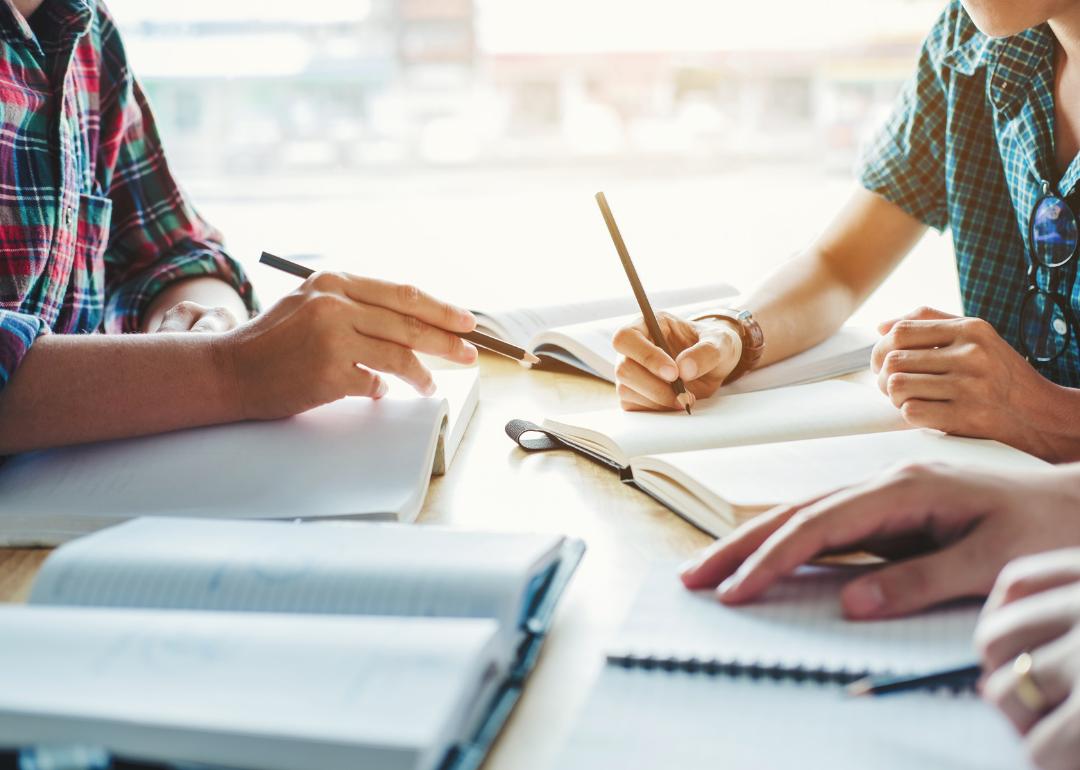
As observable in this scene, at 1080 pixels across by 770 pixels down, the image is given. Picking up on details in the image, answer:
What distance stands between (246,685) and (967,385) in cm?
63

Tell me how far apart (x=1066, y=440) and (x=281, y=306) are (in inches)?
28.1

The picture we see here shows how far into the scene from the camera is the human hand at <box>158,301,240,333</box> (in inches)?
37.1

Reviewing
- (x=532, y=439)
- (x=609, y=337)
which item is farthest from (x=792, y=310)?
(x=532, y=439)

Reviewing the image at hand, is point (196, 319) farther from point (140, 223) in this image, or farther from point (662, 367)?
point (662, 367)

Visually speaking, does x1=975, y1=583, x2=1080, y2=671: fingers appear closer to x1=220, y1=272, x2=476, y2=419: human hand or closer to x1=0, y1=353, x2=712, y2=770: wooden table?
x1=0, y1=353, x2=712, y2=770: wooden table

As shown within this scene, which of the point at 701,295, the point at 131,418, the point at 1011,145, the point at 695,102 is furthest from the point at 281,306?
the point at 695,102

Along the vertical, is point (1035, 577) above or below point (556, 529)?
above

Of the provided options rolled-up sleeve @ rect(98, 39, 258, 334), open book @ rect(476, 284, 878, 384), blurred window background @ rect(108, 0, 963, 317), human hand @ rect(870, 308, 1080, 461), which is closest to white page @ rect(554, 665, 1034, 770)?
human hand @ rect(870, 308, 1080, 461)

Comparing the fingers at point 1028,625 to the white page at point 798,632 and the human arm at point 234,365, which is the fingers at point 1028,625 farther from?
the human arm at point 234,365

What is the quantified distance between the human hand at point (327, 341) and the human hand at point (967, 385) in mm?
401

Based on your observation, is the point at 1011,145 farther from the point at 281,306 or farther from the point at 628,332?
the point at 281,306

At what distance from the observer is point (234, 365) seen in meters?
0.76

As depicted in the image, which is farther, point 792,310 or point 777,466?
point 792,310

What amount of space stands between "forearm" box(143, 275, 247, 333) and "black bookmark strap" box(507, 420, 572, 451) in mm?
485
